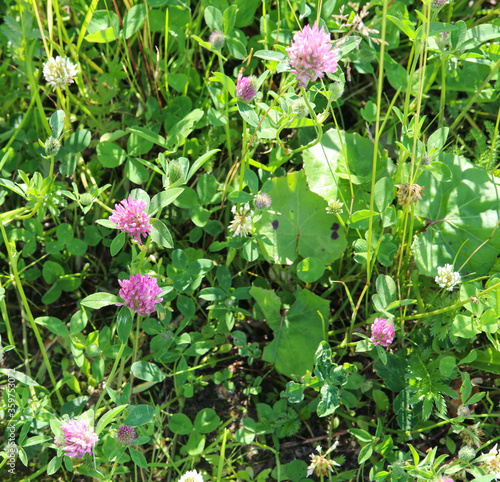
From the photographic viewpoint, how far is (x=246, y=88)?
172 cm

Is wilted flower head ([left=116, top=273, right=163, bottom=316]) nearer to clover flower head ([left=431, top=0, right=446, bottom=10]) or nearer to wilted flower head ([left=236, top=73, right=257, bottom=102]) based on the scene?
wilted flower head ([left=236, top=73, right=257, bottom=102])

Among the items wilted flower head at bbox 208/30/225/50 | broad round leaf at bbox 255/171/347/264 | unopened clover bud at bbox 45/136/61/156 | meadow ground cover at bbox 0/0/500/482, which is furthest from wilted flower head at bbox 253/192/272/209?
unopened clover bud at bbox 45/136/61/156

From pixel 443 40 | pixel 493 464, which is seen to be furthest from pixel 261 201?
pixel 493 464

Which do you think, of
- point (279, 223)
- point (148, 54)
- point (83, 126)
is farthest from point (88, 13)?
point (279, 223)

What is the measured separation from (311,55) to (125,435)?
1.35m

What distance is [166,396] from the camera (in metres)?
2.09

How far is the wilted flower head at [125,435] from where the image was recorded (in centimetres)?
169

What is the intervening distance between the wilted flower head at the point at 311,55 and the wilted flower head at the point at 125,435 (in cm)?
126

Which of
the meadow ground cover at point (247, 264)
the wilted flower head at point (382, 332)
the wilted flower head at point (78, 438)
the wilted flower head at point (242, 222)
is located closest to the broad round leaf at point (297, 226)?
the meadow ground cover at point (247, 264)

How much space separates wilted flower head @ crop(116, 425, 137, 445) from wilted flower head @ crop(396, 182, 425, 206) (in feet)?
4.12

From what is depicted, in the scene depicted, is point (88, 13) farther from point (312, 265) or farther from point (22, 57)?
point (312, 265)

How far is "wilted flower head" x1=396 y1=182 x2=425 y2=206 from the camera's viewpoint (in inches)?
70.3

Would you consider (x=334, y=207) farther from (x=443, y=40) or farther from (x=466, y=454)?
(x=466, y=454)

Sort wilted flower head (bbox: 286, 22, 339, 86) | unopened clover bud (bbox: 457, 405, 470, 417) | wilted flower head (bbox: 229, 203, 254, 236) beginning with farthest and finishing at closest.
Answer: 1. wilted flower head (bbox: 229, 203, 254, 236)
2. unopened clover bud (bbox: 457, 405, 470, 417)
3. wilted flower head (bbox: 286, 22, 339, 86)
